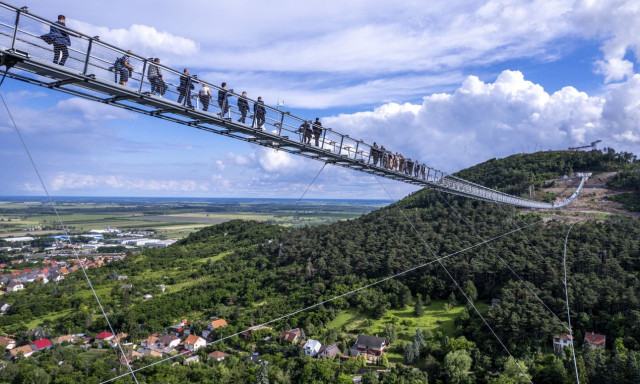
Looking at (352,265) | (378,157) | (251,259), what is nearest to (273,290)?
(352,265)

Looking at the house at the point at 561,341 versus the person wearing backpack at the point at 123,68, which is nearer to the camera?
the person wearing backpack at the point at 123,68

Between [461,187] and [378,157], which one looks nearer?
[378,157]

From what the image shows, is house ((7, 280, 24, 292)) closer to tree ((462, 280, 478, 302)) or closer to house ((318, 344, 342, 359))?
house ((318, 344, 342, 359))

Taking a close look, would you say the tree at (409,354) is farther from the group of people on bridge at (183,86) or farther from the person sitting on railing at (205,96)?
the person sitting on railing at (205,96)

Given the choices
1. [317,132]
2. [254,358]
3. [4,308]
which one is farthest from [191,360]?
Answer: [4,308]

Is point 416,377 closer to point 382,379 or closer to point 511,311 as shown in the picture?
point 382,379

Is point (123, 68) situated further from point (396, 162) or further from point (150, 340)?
point (150, 340)

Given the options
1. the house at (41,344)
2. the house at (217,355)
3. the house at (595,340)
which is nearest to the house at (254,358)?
the house at (217,355)
